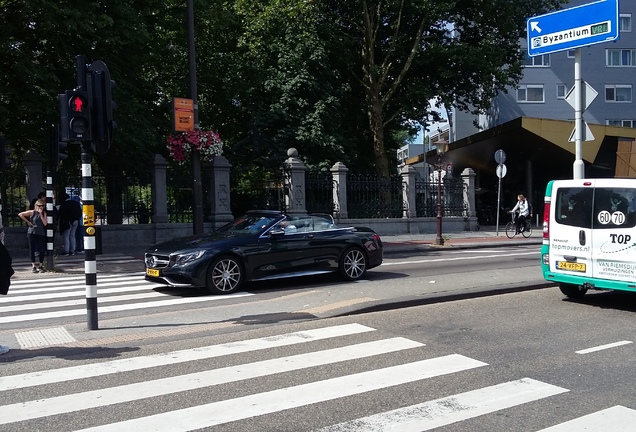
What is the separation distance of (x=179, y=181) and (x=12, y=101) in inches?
240

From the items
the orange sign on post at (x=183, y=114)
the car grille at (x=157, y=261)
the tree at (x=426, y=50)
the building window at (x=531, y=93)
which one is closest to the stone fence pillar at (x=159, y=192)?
the orange sign on post at (x=183, y=114)

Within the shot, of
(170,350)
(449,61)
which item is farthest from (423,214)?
(170,350)

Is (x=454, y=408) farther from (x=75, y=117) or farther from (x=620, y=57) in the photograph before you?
(x=620, y=57)

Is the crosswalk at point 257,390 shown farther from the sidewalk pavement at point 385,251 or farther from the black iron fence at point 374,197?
the black iron fence at point 374,197

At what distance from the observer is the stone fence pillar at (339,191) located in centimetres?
2484

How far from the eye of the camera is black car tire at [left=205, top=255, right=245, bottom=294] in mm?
10688

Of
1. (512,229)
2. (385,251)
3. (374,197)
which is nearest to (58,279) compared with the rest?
(385,251)

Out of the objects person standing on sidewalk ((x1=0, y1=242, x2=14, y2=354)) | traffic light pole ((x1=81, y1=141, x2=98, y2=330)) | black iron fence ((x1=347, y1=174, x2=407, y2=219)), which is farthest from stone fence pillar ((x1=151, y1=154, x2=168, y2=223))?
person standing on sidewalk ((x1=0, y1=242, x2=14, y2=354))

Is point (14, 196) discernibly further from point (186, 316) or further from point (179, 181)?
point (186, 316)

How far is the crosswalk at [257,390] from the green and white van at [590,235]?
371 centimetres

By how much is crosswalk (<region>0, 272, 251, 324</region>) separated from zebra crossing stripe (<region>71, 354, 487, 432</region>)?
501 centimetres

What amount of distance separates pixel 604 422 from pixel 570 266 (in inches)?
207

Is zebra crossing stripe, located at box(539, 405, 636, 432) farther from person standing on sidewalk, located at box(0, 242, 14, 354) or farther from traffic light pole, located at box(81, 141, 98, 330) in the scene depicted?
person standing on sidewalk, located at box(0, 242, 14, 354)

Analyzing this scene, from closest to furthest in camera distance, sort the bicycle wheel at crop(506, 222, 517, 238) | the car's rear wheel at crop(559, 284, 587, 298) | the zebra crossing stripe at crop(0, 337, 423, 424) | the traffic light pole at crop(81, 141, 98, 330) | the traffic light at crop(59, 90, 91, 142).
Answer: the zebra crossing stripe at crop(0, 337, 423, 424)
the traffic light at crop(59, 90, 91, 142)
the traffic light pole at crop(81, 141, 98, 330)
the car's rear wheel at crop(559, 284, 587, 298)
the bicycle wheel at crop(506, 222, 517, 238)
